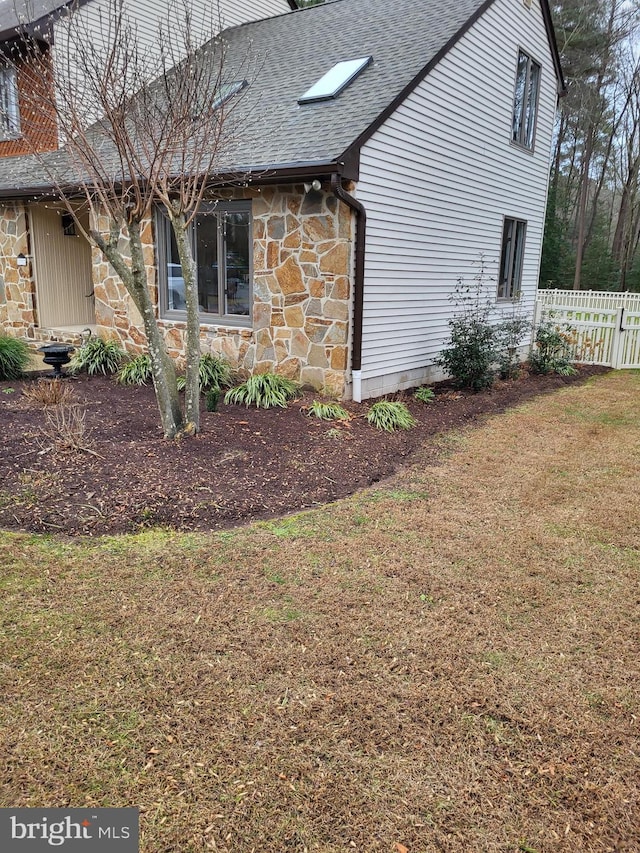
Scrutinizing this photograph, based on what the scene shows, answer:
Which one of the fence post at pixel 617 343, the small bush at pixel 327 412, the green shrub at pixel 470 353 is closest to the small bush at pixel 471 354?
the green shrub at pixel 470 353

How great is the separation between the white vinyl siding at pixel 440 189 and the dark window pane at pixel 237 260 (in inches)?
66.7

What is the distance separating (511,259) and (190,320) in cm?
761

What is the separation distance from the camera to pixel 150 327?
5375 millimetres

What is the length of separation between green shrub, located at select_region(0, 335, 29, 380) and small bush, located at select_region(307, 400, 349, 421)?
4224 millimetres

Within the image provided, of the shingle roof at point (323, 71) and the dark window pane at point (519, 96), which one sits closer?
the shingle roof at point (323, 71)

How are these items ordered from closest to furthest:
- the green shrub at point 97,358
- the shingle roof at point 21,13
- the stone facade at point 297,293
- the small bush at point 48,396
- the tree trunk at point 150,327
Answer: the tree trunk at point 150,327 < the small bush at point 48,396 < the stone facade at point 297,293 < the green shrub at point 97,358 < the shingle roof at point 21,13

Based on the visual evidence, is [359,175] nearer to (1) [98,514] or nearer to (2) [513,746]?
(1) [98,514]

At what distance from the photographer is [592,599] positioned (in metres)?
3.43

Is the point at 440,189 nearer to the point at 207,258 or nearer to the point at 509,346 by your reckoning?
the point at 509,346

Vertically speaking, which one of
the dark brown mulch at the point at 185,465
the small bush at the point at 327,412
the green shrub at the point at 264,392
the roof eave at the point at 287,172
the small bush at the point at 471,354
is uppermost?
the roof eave at the point at 287,172

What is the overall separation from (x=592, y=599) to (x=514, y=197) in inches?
363

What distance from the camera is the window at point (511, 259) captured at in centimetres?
1108

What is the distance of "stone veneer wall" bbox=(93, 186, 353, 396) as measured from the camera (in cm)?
708

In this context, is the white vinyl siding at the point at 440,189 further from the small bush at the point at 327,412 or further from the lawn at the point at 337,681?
the lawn at the point at 337,681
